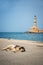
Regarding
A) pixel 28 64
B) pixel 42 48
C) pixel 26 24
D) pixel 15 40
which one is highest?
pixel 26 24

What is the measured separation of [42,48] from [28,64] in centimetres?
39

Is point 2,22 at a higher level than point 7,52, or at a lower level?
higher

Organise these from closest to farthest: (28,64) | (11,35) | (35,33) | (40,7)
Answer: (28,64) < (40,7) < (35,33) < (11,35)

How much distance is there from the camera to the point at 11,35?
184cm

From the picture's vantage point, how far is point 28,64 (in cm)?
138

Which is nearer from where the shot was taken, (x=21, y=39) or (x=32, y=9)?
(x=32, y=9)

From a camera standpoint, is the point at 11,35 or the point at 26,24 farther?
the point at 11,35

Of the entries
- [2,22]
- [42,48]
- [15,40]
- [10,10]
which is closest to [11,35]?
[15,40]

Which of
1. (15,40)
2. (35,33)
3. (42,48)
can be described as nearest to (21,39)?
(15,40)

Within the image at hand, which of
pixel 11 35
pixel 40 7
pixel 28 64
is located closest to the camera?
pixel 28 64

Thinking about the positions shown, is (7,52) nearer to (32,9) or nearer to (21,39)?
(21,39)

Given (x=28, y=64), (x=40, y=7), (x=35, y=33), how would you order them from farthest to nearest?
(x=35, y=33), (x=40, y=7), (x=28, y=64)

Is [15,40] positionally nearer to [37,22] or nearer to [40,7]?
[37,22]

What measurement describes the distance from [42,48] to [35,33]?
0.24m
